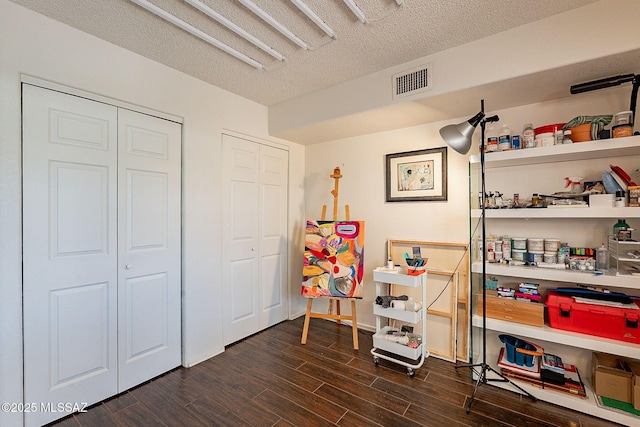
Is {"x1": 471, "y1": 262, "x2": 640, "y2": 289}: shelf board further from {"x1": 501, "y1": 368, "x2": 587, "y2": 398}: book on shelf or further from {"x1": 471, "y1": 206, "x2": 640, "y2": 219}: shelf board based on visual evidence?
{"x1": 501, "y1": 368, "x2": 587, "y2": 398}: book on shelf

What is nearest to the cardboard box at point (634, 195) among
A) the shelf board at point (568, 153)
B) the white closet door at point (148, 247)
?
the shelf board at point (568, 153)

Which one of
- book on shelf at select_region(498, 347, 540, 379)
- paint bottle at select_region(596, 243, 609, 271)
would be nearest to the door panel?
book on shelf at select_region(498, 347, 540, 379)

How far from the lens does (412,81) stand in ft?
7.36

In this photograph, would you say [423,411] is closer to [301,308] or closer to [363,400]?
[363,400]

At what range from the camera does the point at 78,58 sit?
1.91 metres

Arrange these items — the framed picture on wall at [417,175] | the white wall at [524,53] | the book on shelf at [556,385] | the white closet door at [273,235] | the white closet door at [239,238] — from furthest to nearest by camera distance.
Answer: the white closet door at [273,235] < the white closet door at [239,238] < the framed picture on wall at [417,175] < the book on shelf at [556,385] < the white wall at [524,53]

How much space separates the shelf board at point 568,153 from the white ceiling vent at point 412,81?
716mm

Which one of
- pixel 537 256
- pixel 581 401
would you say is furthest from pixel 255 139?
pixel 581 401

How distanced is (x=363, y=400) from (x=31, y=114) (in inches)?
115

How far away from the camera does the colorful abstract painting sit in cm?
285

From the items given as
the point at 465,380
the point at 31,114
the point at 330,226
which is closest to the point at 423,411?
the point at 465,380

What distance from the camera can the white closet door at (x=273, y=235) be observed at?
Result: 128 inches

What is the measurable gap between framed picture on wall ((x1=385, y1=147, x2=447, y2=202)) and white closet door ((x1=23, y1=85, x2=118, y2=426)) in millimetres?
A: 2535

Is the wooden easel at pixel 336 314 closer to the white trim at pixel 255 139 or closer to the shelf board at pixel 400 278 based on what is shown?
the shelf board at pixel 400 278
